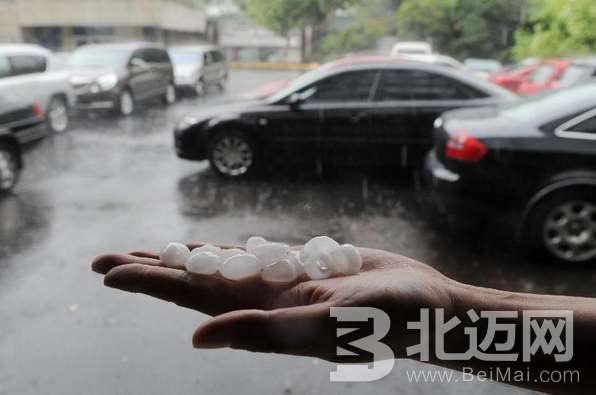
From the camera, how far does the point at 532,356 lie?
4.52 feet

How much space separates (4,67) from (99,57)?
388 centimetres

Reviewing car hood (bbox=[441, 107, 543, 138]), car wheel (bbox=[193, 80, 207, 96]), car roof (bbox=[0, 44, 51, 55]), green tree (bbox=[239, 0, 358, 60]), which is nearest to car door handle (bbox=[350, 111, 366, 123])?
car hood (bbox=[441, 107, 543, 138])

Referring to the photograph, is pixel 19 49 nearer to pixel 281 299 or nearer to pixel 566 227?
pixel 566 227

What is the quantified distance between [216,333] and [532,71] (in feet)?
38.8

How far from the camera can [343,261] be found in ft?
4.62

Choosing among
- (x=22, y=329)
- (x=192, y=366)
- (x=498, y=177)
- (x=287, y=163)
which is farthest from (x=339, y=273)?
(x=287, y=163)

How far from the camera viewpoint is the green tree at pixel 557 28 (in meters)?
4.84

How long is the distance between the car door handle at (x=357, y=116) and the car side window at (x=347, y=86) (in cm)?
15

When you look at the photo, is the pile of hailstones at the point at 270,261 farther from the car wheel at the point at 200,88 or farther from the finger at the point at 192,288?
the car wheel at the point at 200,88

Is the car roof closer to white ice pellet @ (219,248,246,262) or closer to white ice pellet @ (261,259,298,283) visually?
white ice pellet @ (219,248,246,262)

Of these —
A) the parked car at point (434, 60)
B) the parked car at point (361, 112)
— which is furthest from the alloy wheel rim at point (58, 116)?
the parked car at point (434, 60)

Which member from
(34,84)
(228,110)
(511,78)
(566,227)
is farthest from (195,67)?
(566,227)

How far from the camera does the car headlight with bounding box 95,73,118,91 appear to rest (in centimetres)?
1010

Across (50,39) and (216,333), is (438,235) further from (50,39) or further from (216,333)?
(50,39)
